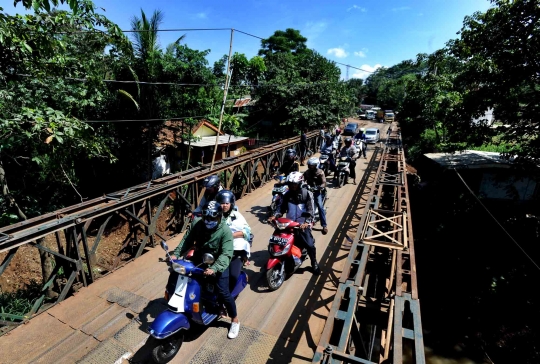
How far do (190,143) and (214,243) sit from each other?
631 inches

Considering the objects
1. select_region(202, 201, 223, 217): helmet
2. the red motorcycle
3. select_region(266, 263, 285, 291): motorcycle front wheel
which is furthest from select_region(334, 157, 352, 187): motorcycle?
select_region(202, 201, 223, 217): helmet

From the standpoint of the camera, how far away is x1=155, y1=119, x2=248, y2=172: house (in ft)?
57.2

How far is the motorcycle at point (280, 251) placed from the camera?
520 cm

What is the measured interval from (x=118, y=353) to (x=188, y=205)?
13.3ft

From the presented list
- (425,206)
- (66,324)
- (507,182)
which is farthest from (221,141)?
(66,324)

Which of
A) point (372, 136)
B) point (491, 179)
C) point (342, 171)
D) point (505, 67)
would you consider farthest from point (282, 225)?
point (372, 136)

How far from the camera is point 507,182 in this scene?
578 inches

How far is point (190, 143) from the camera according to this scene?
19.0 m

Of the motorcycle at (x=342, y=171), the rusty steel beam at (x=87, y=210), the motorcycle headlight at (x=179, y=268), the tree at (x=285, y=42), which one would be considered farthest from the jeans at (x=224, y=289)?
the tree at (x=285, y=42)

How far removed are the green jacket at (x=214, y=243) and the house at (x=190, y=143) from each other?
1215cm

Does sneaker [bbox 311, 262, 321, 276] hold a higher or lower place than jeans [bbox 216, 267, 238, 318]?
lower

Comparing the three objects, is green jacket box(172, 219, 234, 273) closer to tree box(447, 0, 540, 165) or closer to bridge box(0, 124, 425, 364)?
bridge box(0, 124, 425, 364)

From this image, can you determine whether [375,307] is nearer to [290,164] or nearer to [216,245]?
[216,245]

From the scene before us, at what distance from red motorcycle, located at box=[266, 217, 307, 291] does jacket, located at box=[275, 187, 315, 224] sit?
289 millimetres
